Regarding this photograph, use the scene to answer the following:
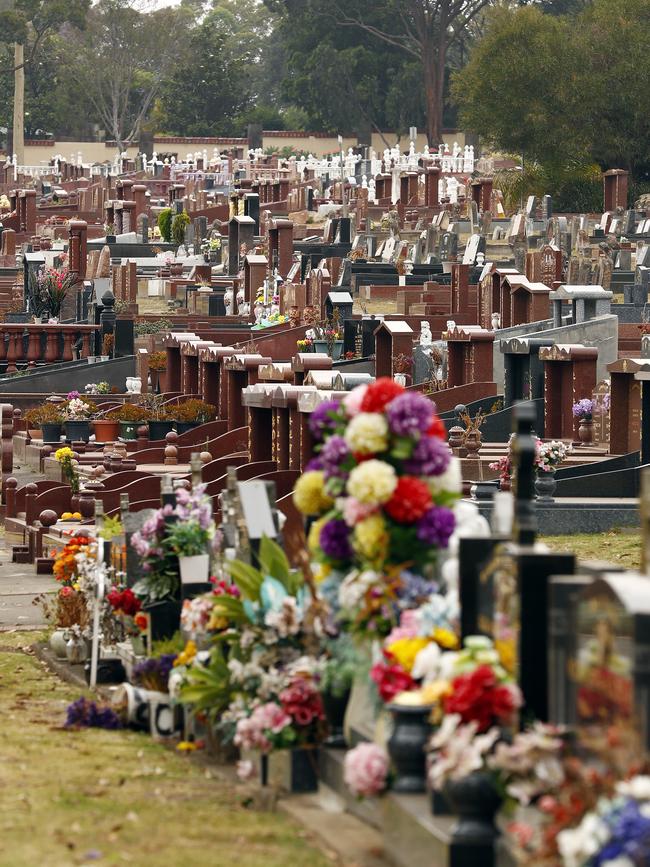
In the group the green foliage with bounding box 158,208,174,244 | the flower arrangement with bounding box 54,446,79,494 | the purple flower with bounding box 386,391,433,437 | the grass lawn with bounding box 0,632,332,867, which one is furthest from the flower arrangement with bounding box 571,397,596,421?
the green foliage with bounding box 158,208,174,244

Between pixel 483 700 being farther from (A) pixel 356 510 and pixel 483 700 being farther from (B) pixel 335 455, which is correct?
(B) pixel 335 455

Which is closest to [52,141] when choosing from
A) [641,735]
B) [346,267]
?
[346,267]

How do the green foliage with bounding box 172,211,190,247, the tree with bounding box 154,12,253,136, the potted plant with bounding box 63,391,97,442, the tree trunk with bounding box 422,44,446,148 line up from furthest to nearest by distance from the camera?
the tree with bounding box 154,12,253,136 < the tree trunk with bounding box 422,44,446,148 < the green foliage with bounding box 172,211,190,247 < the potted plant with bounding box 63,391,97,442

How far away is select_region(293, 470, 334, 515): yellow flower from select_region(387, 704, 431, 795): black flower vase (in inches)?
60.1

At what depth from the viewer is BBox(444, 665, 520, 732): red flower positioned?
23.0ft

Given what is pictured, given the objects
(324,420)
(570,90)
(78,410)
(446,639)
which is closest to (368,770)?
(446,639)

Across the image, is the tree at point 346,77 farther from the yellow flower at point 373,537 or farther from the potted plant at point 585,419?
the yellow flower at point 373,537

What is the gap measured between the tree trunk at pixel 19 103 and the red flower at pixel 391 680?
89666 mm

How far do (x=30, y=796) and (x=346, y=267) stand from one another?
34247mm

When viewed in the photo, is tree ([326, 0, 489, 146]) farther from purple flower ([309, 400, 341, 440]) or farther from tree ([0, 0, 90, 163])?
purple flower ([309, 400, 341, 440])

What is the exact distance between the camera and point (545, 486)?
66.7ft

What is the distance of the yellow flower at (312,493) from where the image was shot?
29.1 ft

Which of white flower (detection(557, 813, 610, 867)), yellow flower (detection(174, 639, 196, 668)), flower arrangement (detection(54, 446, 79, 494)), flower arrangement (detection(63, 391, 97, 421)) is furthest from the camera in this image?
flower arrangement (detection(63, 391, 97, 421))

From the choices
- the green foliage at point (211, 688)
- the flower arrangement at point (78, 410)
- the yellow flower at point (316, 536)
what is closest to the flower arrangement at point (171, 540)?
the green foliage at point (211, 688)
